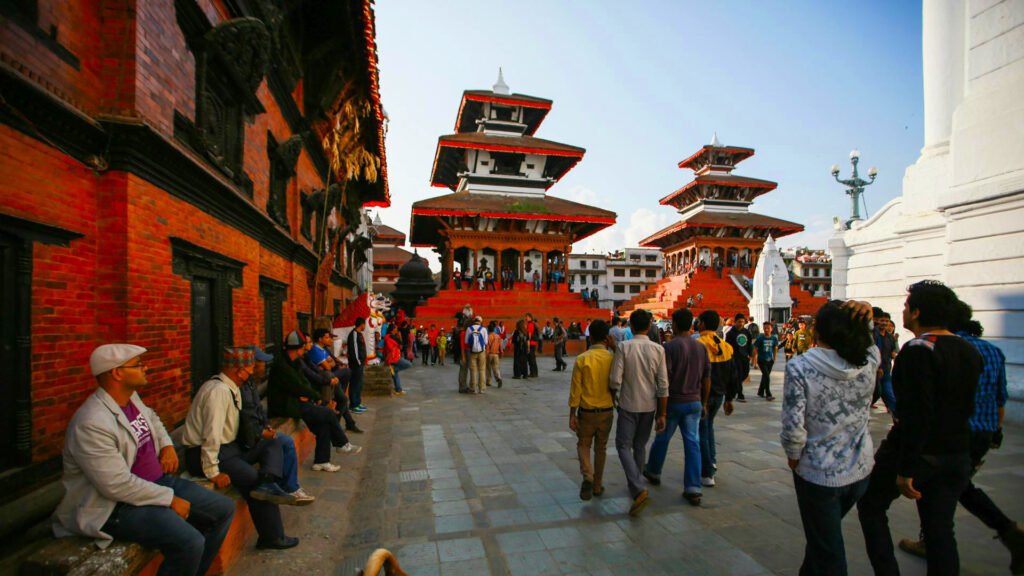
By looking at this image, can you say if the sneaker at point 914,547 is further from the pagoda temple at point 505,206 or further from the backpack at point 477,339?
the pagoda temple at point 505,206

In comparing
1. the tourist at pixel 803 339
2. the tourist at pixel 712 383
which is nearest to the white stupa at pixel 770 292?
the tourist at pixel 803 339

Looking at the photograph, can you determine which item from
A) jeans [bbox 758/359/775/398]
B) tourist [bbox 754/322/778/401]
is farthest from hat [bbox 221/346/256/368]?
jeans [bbox 758/359/775/398]

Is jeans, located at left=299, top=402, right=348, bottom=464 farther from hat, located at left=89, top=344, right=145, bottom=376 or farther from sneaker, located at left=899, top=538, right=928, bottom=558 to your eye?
sneaker, located at left=899, top=538, right=928, bottom=558

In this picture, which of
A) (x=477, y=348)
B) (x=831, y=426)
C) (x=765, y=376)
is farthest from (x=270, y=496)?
(x=765, y=376)

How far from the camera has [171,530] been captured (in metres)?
2.55

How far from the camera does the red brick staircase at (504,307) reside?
Answer: 21.9 meters

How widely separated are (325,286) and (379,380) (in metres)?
4.24

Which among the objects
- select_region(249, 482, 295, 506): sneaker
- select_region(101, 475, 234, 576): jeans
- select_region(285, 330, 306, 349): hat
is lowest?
select_region(249, 482, 295, 506): sneaker

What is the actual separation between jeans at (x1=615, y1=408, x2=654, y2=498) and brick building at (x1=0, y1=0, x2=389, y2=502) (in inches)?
152

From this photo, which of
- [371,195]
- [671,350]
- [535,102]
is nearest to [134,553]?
[671,350]

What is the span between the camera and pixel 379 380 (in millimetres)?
10125

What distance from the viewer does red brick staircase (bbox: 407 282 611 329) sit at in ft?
71.8

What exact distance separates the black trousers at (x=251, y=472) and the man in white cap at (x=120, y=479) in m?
0.61

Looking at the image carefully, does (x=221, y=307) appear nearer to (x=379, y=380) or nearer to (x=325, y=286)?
(x=379, y=380)
